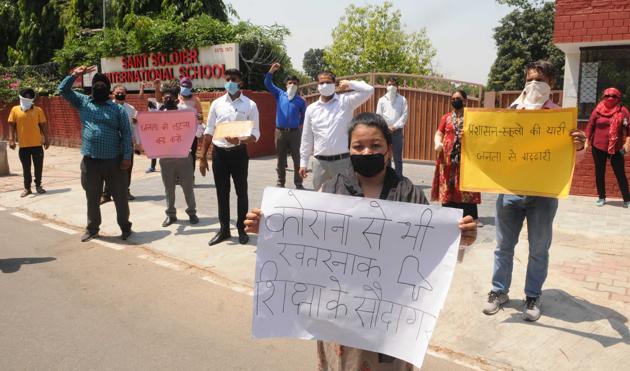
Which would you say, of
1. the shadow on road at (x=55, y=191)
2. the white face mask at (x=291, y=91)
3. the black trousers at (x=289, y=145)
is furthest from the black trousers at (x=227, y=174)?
the shadow on road at (x=55, y=191)

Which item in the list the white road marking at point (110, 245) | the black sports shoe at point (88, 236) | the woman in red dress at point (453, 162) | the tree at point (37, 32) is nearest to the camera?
the woman in red dress at point (453, 162)

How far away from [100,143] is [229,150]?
1.65 metres

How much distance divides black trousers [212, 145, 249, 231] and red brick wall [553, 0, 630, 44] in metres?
5.61

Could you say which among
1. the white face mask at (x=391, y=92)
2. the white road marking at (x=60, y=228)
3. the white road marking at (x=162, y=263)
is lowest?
the white road marking at (x=162, y=263)

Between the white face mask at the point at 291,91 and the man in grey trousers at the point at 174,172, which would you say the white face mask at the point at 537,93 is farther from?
the white face mask at the point at 291,91

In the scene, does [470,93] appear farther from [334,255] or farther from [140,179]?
[334,255]

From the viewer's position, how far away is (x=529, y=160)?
374 cm

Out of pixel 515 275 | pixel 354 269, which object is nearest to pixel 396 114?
pixel 515 275

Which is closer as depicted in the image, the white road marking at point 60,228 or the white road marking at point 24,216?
the white road marking at point 60,228

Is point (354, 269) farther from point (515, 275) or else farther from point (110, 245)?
point (110, 245)

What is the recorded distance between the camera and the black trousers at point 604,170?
8055mm

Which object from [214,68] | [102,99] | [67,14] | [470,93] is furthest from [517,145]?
[67,14]

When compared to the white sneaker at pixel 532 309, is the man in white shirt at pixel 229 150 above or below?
above

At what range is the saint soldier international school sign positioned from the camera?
13.9m
